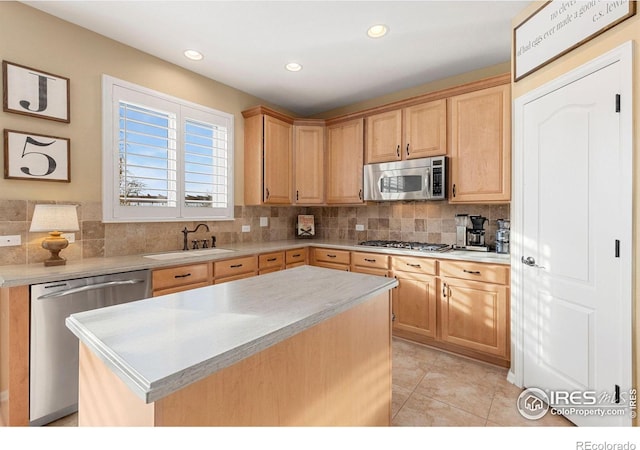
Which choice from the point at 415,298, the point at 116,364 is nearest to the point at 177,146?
the point at 116,364

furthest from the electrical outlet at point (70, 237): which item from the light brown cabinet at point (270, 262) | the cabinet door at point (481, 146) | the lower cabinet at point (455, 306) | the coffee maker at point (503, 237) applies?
the coffee maker at point (503, 237)

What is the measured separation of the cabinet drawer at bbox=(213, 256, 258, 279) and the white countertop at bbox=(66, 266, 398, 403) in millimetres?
1323

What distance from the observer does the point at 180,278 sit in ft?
8.03

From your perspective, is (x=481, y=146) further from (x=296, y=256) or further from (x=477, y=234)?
(x=296, y=256)

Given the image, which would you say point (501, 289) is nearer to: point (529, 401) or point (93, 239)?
point (529, 401)

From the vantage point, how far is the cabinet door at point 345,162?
364cm

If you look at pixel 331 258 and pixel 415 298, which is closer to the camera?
pixel 415 298

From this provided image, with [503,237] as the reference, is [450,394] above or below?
below

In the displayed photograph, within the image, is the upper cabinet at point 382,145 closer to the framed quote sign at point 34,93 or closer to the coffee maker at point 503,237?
the coffee maker at point 503,237

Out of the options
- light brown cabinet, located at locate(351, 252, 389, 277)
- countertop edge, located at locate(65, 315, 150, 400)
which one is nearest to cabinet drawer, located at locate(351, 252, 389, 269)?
light brown cabinet, located at locate(351, 252, 389, 277)

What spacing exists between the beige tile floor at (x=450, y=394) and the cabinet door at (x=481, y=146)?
1.45 metres

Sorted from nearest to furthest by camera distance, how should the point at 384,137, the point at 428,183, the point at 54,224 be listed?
the point at 54,224, the point at 428,183, the point at 384,137

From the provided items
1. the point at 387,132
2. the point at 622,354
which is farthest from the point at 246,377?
the point at 387,132

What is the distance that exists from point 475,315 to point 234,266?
7.14 ft
